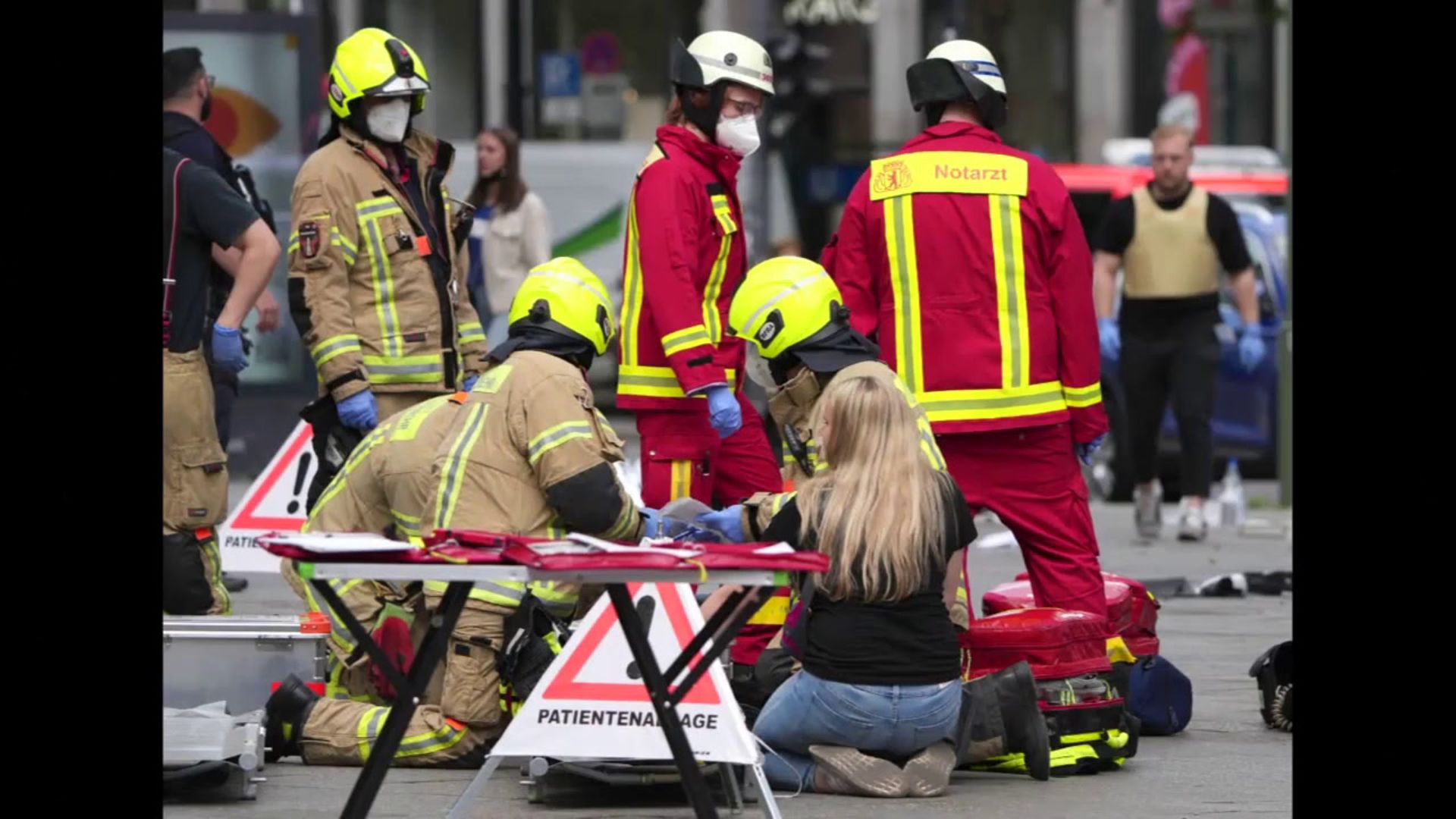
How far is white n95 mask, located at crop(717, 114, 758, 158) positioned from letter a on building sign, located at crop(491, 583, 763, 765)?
2.33 metres

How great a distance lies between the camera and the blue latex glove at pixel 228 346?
8.45 metres

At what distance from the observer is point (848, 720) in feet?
21.4

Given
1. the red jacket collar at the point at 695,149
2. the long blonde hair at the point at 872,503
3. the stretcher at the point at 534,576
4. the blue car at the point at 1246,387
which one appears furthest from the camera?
the blue car at the point at 1246,387

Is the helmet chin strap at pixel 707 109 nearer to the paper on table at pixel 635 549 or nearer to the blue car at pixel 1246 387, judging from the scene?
the paper on table at pixel 635 549

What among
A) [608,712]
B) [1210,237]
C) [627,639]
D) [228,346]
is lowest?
[608,712]

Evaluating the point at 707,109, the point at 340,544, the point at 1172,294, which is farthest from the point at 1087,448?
the point at 1172,294

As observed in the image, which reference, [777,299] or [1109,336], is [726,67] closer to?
[777,299]

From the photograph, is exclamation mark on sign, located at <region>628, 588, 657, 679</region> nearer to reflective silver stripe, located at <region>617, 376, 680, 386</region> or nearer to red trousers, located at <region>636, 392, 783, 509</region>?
red trousers, located at <region>636, 392, 783, 509</region>

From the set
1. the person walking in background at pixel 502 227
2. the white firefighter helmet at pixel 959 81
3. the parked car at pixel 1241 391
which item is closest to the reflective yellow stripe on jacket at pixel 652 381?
the white firefighter helmet at pixel 959 81

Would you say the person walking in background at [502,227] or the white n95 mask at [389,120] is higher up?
the white n95 mask at [389,120]

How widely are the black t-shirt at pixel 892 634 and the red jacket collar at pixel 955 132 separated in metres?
1.69

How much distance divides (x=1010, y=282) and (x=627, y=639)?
107 inches
